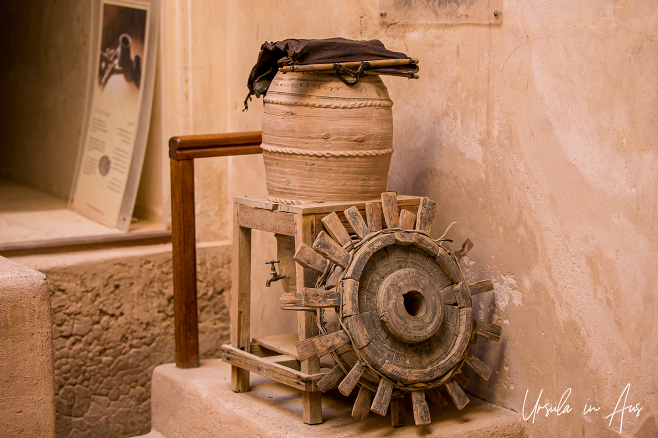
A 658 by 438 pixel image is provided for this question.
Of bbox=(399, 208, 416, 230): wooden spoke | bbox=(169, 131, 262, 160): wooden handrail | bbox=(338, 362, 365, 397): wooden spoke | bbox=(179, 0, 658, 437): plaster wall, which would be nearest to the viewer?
bbox=(179, 0, 658, 437): plaster wall

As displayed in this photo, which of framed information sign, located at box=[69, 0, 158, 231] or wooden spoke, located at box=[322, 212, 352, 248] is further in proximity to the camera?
framed information sign, located at box=[69, 0, 158, 231]

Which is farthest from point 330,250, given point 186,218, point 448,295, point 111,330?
point 111,330

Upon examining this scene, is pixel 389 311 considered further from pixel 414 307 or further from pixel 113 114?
pixel 113 114

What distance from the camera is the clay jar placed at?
8.17 feet

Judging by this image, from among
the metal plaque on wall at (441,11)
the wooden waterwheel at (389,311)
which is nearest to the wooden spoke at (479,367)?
the wooden waterwheel at (389,311)

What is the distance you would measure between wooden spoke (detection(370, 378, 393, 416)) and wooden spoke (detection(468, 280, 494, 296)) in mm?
468

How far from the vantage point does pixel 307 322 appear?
2.48m

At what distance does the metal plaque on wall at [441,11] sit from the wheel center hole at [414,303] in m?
0.99

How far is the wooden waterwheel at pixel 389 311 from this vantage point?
7.60 ft

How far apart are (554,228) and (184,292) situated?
1.60 metres

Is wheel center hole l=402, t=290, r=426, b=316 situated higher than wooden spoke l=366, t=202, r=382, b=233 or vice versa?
wooden spoke l=366, t=202, r=382, b=233

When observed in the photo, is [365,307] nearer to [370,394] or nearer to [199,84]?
[370,394]
